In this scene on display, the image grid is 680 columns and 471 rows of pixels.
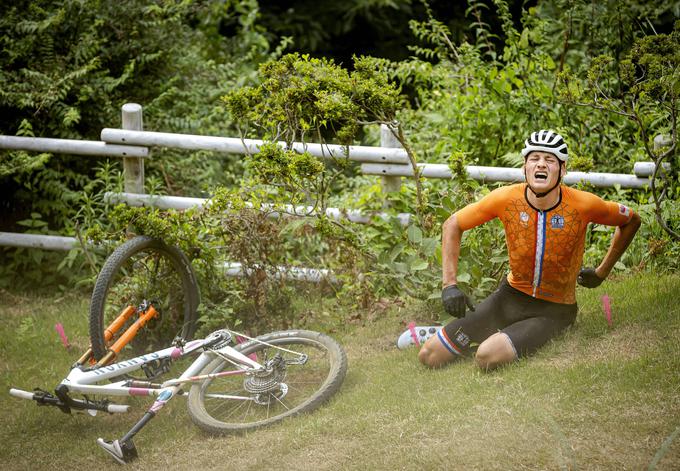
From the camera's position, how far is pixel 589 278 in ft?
16.7

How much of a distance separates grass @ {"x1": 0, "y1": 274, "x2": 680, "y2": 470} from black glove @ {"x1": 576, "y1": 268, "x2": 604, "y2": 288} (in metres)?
0.26

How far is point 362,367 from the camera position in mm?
5363

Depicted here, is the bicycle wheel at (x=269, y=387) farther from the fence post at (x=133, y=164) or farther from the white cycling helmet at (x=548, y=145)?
the fence post at (x=133, y=164)

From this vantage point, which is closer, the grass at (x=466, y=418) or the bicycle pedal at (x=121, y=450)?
the grass at (x=466, y=418)

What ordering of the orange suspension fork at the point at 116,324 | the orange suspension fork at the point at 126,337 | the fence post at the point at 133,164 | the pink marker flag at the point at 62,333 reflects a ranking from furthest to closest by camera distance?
the fence post at the point at 133,164 < the pink marker flag at the point at 62,333 < the orange suspension fork at the point at 116,324 < the orange suspension fork at the point at 126,337

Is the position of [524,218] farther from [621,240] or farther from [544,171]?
[621,240]

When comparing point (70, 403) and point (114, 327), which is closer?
point (70, 403)

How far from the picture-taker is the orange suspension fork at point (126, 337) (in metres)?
5.05

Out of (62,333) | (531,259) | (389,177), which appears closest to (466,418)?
(531,259)

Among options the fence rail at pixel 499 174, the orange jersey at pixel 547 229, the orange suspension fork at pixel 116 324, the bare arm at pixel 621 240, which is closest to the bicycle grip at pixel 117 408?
the orange suspension fork at pixel 116 324

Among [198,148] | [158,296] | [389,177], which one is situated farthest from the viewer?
[198,148]

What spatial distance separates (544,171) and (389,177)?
2160 mm

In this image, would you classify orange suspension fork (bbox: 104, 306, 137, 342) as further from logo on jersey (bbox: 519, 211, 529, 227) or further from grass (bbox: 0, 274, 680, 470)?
logo on jersey (bbox: 519, 211, 529, 227)

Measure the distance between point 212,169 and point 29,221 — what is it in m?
1.85
